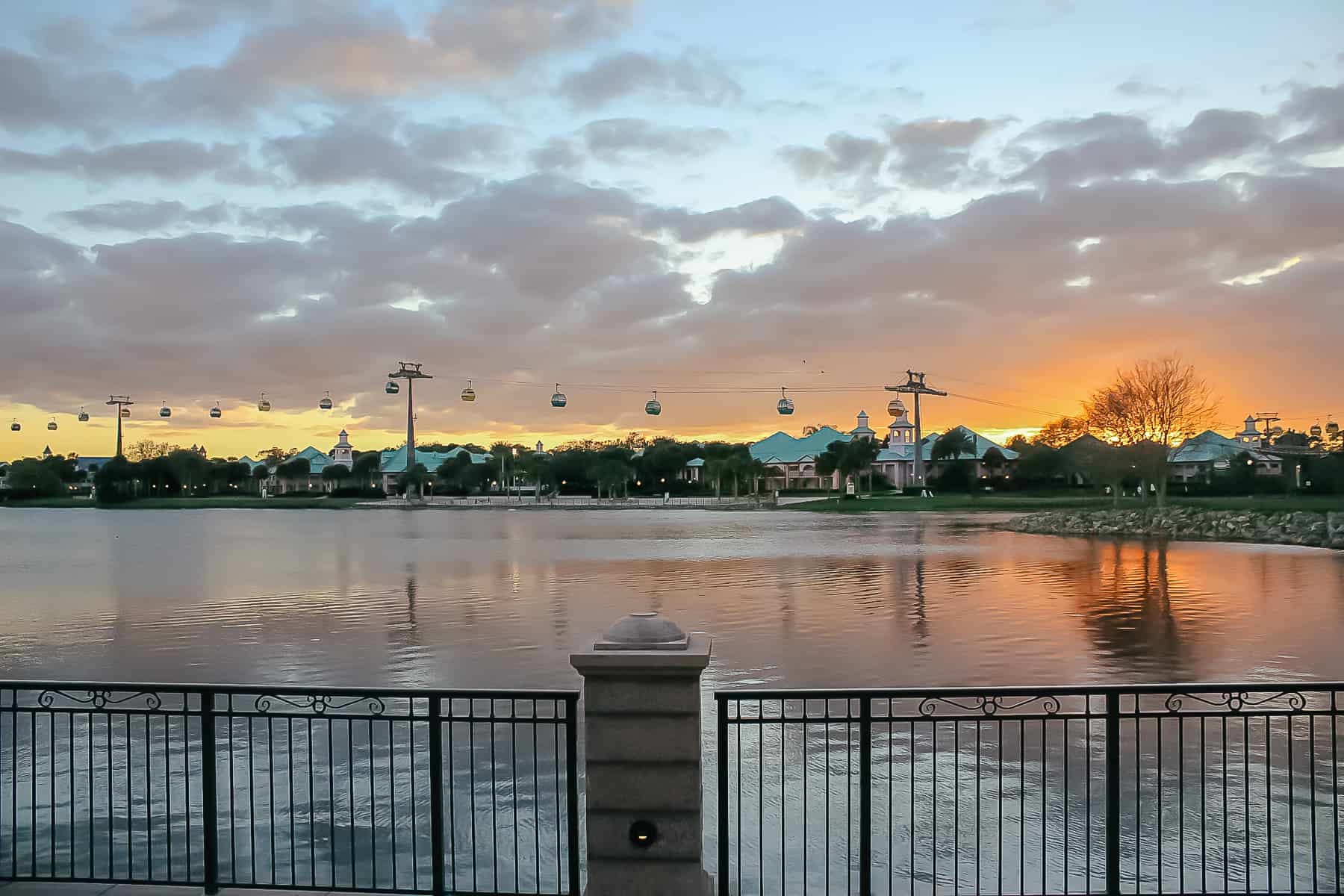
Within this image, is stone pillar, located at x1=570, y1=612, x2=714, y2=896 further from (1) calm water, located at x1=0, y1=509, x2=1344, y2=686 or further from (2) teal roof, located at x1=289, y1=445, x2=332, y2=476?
(2) teal roof, located at x1=289, y1=445, x2=332, y2=476

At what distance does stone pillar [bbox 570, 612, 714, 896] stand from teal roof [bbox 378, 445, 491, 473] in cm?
14247

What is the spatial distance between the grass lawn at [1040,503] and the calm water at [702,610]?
1890 cm

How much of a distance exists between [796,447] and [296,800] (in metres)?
133

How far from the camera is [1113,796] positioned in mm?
5145

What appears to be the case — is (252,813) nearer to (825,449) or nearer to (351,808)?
(351,808)

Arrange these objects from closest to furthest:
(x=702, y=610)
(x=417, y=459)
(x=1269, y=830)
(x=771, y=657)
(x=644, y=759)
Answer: (x=644, y=759) → (x=1269, y=830) → (x=771, y=657) → (x=702, y=610) → (x=417, y=459)

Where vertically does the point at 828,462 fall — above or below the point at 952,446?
below

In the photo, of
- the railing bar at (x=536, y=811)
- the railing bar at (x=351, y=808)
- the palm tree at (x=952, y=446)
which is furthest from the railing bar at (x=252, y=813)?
the palm tree at (x=952, y=446)

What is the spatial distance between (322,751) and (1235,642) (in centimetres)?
1227

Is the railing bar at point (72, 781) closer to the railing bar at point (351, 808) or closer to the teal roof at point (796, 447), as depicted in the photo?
the railing bar at point (351, 808)

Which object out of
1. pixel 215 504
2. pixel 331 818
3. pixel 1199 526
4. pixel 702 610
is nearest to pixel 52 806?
pixel 331 818

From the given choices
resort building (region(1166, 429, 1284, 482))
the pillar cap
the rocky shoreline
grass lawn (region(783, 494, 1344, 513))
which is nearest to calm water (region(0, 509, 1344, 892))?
the pillar cap

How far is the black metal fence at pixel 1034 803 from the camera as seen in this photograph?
524 centimetres

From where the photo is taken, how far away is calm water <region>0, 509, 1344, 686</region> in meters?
12.7
